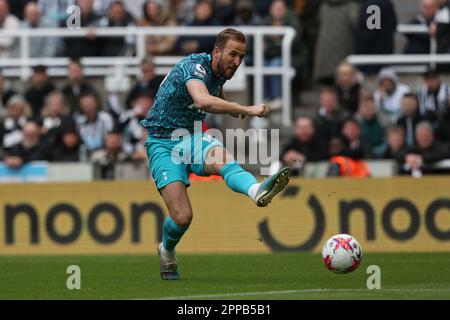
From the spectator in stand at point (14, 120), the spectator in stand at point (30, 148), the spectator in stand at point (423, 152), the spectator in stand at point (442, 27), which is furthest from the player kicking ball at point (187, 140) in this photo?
the spectator in stand at point (442, 27)

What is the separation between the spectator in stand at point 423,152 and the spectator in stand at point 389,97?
127 cm

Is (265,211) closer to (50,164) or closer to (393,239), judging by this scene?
(393,239)

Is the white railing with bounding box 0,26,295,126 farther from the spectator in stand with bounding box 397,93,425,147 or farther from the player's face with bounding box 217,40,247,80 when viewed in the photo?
the player's face with bounding box 217,40,247,80

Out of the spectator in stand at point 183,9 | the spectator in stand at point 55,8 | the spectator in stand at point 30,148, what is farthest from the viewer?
the spectator in stand at point 183,9

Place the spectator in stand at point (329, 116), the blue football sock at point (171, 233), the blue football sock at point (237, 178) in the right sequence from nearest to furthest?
1. the blue football sock at point (237, 178)
2. the blue football sock at point (171, 233)
3. the spectator in stand at point (329, 116)

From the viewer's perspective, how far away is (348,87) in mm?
20625

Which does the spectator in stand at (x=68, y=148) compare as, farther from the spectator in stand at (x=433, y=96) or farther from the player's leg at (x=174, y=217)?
the player's leg at (x=174, y=217)

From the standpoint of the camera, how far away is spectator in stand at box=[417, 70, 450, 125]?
1983cm

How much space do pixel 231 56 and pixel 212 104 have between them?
0.66 meters

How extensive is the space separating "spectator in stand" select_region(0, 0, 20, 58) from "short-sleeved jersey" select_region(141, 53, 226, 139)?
9.98 metres

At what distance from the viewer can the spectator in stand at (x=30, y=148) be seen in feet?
66.0

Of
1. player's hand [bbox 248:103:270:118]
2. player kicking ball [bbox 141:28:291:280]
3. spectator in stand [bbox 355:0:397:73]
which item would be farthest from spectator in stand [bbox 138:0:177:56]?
player's hand [bbox 248:103:270:118]

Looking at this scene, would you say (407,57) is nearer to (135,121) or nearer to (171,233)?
(135,121)
